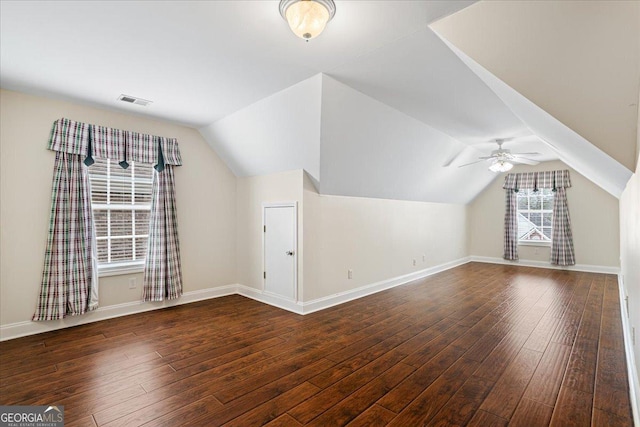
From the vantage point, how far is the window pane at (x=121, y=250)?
403 cm

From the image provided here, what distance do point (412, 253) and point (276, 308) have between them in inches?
124

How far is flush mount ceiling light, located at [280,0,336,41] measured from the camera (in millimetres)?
1743

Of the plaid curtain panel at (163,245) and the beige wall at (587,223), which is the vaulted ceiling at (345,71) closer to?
the plaid curtain panel at (163,245)

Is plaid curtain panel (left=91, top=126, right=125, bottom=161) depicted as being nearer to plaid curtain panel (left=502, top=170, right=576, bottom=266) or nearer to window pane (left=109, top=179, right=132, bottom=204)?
window pane (left=109, top=179, right=132, bottom=204)

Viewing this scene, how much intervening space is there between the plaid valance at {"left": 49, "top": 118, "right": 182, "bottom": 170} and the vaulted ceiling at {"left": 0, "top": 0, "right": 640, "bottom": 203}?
332 mm

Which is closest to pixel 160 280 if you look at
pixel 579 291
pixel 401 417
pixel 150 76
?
pixel 150 76

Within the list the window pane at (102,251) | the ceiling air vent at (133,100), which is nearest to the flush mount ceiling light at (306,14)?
the ceiling air vent at (133,100)

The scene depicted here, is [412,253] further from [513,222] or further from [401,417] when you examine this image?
[401,417]

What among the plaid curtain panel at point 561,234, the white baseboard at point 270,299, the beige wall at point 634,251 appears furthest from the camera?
the plaid curtain panel at point 561,234

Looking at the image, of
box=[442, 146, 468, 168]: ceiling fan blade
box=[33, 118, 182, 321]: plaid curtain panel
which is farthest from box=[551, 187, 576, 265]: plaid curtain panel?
box=[33, 118, 182, 321]: plaid curtain panel

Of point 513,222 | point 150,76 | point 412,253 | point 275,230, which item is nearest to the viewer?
point 150,76

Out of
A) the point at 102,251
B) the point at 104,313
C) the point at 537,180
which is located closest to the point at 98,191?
the point at 102,251

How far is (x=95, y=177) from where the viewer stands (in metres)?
3.86

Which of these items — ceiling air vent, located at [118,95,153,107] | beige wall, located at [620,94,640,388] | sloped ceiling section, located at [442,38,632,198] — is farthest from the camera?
ceiling air vent, located at [118,95,153,107]
